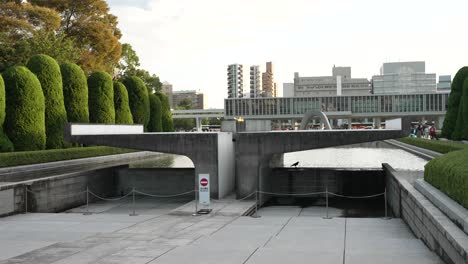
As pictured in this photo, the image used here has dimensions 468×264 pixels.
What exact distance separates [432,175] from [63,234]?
11.6 meters

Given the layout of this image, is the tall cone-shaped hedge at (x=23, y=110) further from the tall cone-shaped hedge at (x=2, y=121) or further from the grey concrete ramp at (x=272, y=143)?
the grey concrete ramp at (x=272, y=143)

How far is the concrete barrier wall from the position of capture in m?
9.42

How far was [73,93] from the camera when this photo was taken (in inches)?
1601

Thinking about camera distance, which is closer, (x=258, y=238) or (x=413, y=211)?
(x=258, y=238)

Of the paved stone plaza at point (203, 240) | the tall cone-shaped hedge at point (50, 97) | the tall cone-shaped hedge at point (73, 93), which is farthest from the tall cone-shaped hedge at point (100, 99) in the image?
the paved stone plaza at point (203, 240)

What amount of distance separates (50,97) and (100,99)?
8542 millimetres

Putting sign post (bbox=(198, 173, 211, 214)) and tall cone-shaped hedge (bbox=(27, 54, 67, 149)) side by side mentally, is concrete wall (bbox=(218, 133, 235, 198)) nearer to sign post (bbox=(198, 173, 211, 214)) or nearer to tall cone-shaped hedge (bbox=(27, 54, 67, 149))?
sign post (bbox=(198, 173, 211, 214))

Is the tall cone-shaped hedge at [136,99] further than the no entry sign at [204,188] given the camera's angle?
Yes

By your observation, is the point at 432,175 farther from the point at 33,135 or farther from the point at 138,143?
the point at 33,135

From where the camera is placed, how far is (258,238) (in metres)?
13.9

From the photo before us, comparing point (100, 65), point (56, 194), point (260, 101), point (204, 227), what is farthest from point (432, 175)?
point (260, 101)

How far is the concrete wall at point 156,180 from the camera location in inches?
1192

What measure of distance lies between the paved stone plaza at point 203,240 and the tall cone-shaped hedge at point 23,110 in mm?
15066

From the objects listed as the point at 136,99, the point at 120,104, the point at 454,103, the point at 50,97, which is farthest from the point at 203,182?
the point at 454,103
